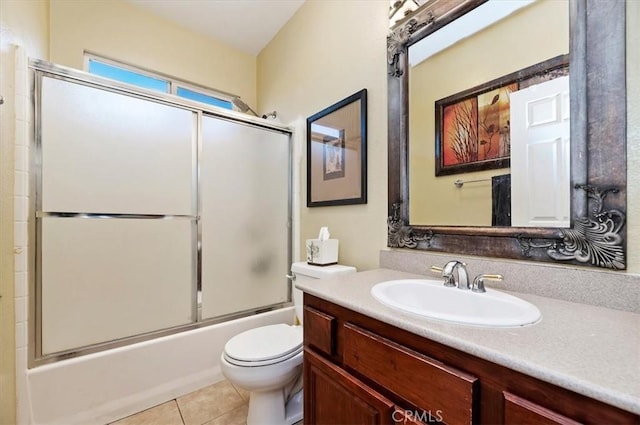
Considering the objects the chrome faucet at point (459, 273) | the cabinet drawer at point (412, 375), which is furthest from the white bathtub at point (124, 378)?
the chrome faucet at point (459, 273)

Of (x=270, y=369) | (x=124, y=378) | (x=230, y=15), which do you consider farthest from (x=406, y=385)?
(x=230, y=15)

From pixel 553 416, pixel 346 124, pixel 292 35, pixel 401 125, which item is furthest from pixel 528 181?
pixel 292 35

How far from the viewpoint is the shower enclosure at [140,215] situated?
1446 mm

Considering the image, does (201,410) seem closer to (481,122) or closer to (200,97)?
(481,122)

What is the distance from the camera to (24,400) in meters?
1.33

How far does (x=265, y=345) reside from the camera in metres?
1.47

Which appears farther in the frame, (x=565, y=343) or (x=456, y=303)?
(x=456, y=303)

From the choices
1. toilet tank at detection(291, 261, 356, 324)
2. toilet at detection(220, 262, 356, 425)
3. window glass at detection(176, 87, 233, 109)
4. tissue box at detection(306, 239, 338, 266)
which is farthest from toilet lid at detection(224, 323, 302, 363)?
window glass at detection(176, 87, 233, 109)

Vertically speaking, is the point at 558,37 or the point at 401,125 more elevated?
the point at 558,37

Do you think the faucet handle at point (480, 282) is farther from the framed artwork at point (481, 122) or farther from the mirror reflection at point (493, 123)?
the framed artwork at point (481, 122)

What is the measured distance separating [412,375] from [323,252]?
106cm

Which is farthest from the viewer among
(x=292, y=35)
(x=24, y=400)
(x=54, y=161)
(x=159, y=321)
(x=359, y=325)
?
(x=292, y=35)

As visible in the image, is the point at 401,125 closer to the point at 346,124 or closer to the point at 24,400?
the point at 346,124

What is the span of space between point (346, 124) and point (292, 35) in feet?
3.88
